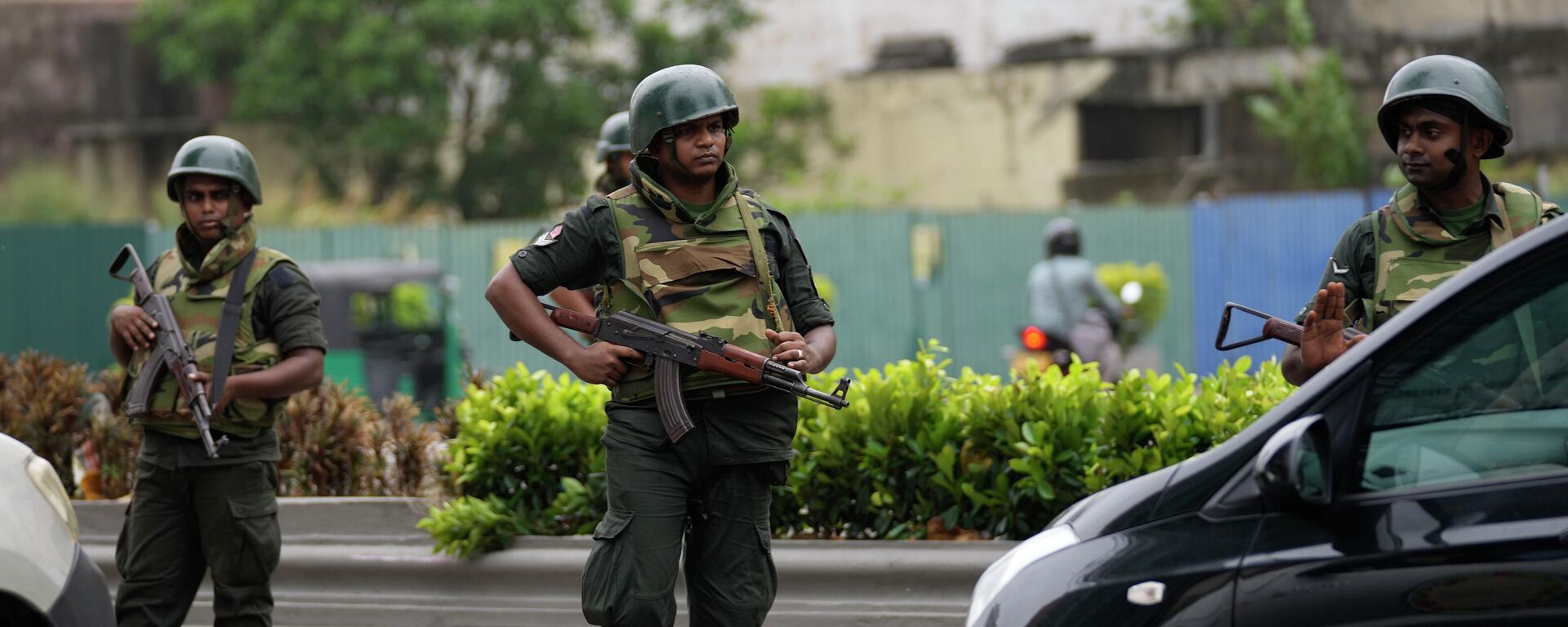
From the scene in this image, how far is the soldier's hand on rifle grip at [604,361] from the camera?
4285 mm

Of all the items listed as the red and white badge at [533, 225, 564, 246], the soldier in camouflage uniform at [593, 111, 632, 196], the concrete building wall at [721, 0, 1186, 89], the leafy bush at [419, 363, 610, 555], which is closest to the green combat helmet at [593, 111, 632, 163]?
the soldier in camouflage uniform at [593, 111, 632, 196]

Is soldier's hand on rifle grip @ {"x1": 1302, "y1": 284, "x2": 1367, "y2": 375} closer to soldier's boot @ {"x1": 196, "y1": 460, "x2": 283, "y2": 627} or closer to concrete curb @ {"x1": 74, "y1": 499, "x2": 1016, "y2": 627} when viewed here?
concrete curb @ {"x1": 74, "y1": 499, "x2": 1016, "y2": 627}

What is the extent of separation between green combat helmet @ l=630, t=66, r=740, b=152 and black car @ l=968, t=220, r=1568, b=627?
1.68 metres

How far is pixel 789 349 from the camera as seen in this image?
4.23 metres

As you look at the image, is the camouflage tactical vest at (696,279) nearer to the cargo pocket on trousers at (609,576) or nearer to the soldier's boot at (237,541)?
the cargo pocket on trousers at (609,576)

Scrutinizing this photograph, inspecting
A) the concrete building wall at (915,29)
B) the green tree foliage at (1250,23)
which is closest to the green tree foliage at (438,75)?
the concrete building wall at (915,29)

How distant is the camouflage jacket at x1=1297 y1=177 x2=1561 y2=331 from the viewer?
4.34 m

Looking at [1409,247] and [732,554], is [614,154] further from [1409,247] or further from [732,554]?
[1409,247]

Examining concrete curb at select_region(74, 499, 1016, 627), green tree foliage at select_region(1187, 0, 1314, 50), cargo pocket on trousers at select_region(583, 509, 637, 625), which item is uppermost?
green tree foliage at select_region(1187, 0, 1314, 50)

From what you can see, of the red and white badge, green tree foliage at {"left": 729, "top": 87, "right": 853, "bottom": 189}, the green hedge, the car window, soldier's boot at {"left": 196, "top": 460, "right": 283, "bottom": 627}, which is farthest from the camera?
A: green tree foliage at {"left": 729, "top": 87, "right": 853, "bottom": 189}

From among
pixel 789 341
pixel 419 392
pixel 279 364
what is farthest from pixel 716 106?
pixel 419 392

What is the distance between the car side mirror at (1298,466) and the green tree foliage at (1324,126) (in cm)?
2428

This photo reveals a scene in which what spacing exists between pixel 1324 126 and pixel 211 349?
23.1m

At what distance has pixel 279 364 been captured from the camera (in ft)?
17.6
